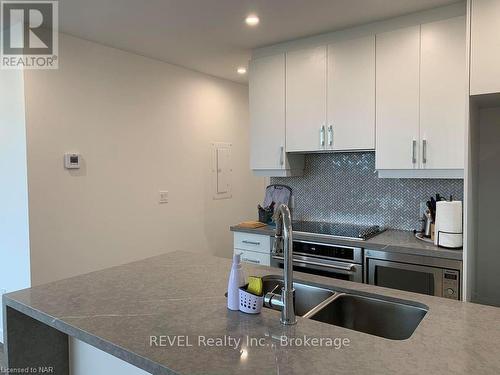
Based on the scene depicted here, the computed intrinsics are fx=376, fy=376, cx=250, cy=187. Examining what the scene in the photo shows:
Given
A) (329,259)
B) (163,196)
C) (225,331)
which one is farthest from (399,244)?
(163,196)

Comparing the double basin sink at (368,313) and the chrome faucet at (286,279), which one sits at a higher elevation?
the chrome faucet at (286,279)

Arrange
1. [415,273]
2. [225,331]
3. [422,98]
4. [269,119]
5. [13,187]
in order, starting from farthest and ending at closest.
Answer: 1. [269,119]
2. [13,187]
3. [422,98]
4. [415,273]
5. [225,331]

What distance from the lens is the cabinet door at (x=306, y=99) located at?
3.03 meters

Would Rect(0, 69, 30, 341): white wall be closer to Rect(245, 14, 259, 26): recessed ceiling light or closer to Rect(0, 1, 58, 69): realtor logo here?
Rect(0, 1, 58, 69): realtor logo

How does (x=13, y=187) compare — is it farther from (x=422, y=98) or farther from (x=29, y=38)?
(x=422, y=98)

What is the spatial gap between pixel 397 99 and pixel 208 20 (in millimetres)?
1469

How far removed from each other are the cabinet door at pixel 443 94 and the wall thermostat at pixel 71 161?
2.61 meters

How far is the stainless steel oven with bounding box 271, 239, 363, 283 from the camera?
8.64 ft

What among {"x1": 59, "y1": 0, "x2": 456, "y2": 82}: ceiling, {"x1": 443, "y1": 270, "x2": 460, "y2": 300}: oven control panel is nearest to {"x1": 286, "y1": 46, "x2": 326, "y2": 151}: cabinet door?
{"x1": 59, "y1": 0, "x2": 456, "y2": 82}: ceiling

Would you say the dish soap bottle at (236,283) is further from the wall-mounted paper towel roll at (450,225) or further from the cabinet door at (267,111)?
the cabinet door at (267,111)

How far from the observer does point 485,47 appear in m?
2.14

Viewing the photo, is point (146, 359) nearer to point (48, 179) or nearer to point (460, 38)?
point (48, 179)

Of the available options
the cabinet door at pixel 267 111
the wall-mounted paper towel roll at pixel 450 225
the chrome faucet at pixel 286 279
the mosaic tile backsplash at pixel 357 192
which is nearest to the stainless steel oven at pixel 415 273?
the wall-mounted paper towel roll at pixel 450 225

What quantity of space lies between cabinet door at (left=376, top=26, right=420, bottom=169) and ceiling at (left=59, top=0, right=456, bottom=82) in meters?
0.20
